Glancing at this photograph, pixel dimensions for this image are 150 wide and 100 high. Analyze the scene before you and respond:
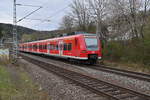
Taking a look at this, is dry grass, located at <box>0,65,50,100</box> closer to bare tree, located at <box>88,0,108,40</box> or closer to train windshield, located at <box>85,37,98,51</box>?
train windshield, located at <box>85,37,98,51</box>

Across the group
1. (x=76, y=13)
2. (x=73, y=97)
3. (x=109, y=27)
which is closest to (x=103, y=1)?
(x=109, y=27)

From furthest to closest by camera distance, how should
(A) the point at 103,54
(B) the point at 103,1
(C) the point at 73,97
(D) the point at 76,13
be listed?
1. (D) the point at 76,13
2. (B) the point at 103,1
3. (A) the point at 103,54
4. (C) the point at 73,97

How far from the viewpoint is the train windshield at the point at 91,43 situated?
1769 centimetres

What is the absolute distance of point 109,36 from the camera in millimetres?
25219

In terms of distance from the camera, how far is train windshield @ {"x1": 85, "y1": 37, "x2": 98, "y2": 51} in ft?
58.0

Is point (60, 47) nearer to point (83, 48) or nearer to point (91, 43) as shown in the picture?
point (91, 43)

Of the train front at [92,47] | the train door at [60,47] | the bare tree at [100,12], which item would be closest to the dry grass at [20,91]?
the train front at [92,47]

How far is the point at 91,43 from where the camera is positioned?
18000mm

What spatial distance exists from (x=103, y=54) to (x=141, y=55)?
18.8 feet

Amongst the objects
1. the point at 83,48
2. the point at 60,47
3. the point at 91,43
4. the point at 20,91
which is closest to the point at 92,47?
the point at 91,43

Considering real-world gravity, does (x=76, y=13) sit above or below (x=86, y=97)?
above

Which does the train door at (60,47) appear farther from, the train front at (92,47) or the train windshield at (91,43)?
the train windshield at (91,43)

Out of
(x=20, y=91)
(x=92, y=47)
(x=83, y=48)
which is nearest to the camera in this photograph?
(x=20, y=91)

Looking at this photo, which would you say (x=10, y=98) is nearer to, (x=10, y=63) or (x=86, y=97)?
(x=86, y=97)
